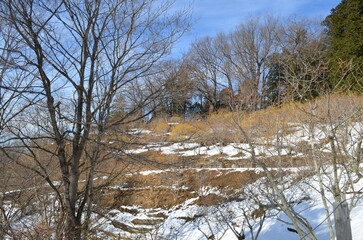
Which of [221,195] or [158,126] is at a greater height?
[158,126]

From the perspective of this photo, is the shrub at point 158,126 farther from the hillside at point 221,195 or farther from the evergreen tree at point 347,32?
the evergreen tree at point 347,32

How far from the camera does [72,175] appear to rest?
4855 mm

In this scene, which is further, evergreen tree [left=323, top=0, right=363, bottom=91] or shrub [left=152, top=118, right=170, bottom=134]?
evergreen tree [left=323, top=0, right=363, bottom=91]

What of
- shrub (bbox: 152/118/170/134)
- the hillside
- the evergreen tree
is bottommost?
the hillside

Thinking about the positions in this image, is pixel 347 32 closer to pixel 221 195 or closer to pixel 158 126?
pixel 158 126

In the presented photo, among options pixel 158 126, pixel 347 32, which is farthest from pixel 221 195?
pixel 347 32

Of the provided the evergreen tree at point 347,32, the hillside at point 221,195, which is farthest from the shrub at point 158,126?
the evergreen tree at point 347,32

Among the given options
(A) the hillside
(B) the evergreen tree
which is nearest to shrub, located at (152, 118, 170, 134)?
(A) the hillside

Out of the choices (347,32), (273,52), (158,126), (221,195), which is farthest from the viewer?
(273,52)

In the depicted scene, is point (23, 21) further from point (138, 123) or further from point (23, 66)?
point (138, 123)

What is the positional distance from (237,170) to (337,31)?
1205 cm

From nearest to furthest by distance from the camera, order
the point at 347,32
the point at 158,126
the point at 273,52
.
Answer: the point at 158,126, the point at 347,32, the point at 273,52

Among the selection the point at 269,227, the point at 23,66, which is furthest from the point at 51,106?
the point at 269,227

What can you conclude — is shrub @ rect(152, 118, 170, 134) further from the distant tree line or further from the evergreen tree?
the evergreen tree
